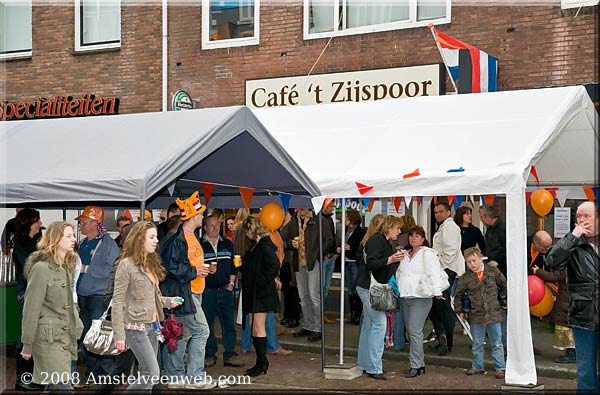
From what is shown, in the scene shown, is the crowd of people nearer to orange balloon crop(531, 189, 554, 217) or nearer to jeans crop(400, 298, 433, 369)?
jeans crop(400, 298, 433, 369)

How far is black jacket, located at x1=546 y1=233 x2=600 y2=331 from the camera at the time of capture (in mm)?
7715

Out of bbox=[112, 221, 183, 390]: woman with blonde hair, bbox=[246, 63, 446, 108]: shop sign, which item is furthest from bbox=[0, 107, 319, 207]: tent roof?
bbox=[246, 63, 446, 108]: shop sign

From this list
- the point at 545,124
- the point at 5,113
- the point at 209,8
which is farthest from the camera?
the point at 5,113

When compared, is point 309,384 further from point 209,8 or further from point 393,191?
point 209,8

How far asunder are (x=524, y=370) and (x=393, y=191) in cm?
238

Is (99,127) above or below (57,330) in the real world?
above

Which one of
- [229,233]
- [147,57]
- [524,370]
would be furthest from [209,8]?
[524,370]

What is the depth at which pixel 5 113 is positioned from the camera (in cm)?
1978

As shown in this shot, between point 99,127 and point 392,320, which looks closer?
point 99,127

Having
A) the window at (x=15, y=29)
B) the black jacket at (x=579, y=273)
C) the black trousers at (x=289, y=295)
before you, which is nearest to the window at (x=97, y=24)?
the window at (x=15, y=29)

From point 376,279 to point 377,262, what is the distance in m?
0.23

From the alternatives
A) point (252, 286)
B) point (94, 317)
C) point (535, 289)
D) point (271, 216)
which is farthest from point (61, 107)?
point (535, 289)

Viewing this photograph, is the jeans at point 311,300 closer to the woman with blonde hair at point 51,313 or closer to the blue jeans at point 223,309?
the blue jeans at point 223,309

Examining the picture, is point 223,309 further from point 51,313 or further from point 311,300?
point 51,313
